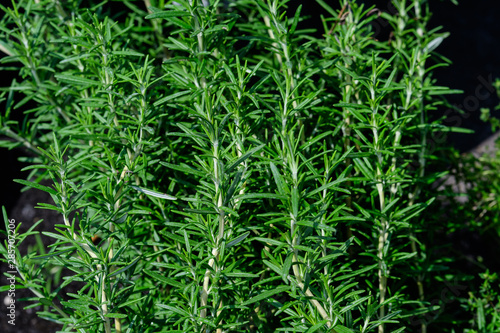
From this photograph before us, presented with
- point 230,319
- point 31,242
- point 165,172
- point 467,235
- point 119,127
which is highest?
point 119,127

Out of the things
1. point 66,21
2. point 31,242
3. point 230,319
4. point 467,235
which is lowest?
point 31,242

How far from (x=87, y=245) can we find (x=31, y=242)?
1.86 metres

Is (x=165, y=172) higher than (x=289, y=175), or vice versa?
(x=289, y=175)

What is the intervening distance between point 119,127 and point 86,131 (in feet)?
0.60

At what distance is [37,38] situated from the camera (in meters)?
1.45

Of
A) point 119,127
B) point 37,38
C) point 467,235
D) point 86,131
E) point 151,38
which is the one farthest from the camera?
point 467,235

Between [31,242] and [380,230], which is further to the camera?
[31,242]

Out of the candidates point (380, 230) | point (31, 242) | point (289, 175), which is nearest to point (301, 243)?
point (289, 175)

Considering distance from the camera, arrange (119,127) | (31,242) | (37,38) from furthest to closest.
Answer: (31,242)
(37,38)
(119,127)

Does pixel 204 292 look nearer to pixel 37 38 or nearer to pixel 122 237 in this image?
pixel 122 237

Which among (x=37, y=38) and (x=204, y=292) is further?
(x=37, y=38)

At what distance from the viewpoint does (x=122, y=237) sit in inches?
47.0

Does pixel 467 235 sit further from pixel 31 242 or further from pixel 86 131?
pixel 31 242

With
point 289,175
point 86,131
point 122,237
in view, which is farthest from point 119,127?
point 289,175
